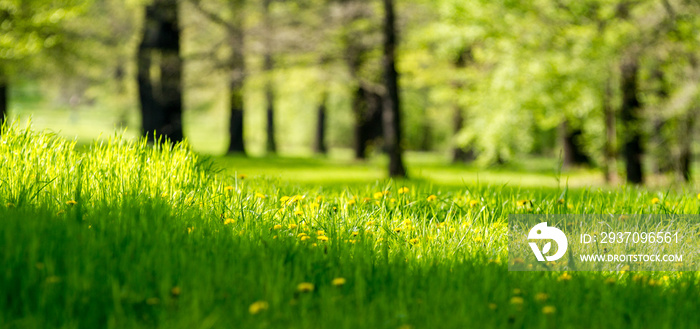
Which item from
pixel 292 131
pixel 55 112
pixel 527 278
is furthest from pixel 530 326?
pixel 55 112

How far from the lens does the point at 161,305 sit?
94.5 inches

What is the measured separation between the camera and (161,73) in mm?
13977

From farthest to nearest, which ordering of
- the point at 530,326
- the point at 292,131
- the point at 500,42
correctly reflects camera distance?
1. the point at 292,131
2. the point at 500,42
3. the point at 530,326

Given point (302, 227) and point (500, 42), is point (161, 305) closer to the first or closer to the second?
point (302, 227)

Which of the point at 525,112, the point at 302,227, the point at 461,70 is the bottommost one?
the point at 302,227

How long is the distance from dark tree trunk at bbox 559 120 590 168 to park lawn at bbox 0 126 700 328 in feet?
66.1

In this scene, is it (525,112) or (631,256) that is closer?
(631,256)

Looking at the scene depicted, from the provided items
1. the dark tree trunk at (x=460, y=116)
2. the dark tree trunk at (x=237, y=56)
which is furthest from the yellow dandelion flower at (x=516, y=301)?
the dark tree trunk at (x=460, y=116)

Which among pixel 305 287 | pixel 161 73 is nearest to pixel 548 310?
pixel 305 287

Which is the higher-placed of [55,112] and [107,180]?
[55,112]

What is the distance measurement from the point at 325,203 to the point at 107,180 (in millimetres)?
1601

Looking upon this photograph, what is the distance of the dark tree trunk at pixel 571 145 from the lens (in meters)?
23.2

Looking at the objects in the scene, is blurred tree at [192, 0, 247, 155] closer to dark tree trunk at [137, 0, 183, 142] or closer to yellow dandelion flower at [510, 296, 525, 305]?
dark tree trunk at [137, 0, 183, 142]

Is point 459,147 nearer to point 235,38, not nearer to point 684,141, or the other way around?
point 684,141
